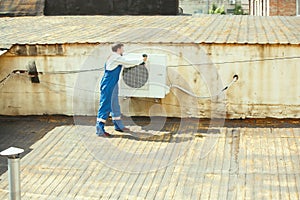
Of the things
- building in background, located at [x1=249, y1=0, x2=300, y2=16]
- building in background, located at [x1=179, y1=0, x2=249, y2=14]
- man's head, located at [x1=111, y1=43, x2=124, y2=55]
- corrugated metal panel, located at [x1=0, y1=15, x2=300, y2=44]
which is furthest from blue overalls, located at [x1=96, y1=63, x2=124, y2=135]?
building in background, located at [x1=179, y1=0, x2=249, y2=14]

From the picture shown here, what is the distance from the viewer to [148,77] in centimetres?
1045

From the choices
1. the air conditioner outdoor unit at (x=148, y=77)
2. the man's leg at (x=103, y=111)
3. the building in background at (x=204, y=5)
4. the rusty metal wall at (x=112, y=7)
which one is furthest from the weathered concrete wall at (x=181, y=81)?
the building in background at (x=204, y=5)

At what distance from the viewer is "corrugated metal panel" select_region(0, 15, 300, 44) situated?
35.5ft

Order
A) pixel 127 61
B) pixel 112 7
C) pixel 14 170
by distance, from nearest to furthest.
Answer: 1. pixel 14 170
2. pixel 127 61
3. pixel 112 7

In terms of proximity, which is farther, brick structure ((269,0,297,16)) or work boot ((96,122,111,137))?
brick structure ((269,0,297,16))

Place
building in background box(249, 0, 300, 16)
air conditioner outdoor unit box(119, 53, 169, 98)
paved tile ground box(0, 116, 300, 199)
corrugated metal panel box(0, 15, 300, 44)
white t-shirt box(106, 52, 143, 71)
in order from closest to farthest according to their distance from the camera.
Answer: paved tile ground box(0, 116, 300, 199) → white t-shirt box(106, 52, 143, 71) → air conditioner outdoor unit box(119, 53, 169, 98) → corrugated metal panel box(0, 15, 300, 44) → building in background box(249, 0, 300, 16)

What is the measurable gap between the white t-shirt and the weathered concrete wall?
0.58m

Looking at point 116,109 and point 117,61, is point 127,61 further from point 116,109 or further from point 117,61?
point 116,109

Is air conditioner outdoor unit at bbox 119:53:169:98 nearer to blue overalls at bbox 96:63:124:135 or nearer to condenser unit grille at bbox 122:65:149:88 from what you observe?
condenser unit grille at bbox 122:65:149:88

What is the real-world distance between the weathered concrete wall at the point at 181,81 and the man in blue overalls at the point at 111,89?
780 millimetres

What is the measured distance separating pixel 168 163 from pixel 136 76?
2481 millimetres

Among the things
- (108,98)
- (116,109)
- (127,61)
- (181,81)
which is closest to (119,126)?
(116,109)

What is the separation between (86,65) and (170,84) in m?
1.73

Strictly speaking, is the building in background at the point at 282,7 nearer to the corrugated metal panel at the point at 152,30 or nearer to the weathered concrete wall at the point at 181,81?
the corrugated metal panel at the point at 152,30
